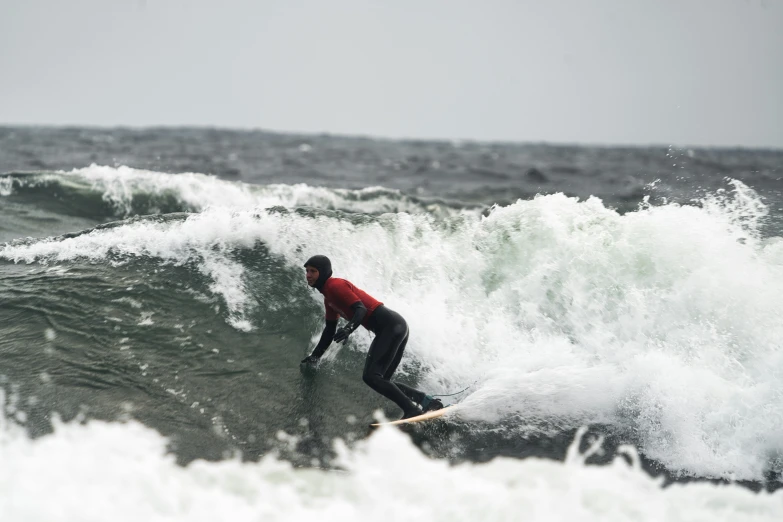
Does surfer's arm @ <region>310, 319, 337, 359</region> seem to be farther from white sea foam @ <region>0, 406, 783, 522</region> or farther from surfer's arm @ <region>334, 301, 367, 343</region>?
white sea foam @ <region>0, 406, 783, 522</region>

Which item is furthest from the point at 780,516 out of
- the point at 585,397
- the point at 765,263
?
the point at 765,263

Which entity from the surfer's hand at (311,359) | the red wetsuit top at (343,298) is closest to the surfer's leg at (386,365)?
the red wetsuit top at (343,298)

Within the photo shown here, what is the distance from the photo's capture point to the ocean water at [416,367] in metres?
4.89

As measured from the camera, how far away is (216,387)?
643 centimetres

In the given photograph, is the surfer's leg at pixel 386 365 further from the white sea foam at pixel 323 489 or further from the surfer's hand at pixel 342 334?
the white sea foam at pixel 323 489

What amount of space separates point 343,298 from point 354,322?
1.08ft

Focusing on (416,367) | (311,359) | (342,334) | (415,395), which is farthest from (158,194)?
(415,395)

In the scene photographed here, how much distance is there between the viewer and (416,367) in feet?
23.4

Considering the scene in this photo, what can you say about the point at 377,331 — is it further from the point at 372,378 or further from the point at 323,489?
the point at 323,489

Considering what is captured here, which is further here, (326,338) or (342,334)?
(326,338)

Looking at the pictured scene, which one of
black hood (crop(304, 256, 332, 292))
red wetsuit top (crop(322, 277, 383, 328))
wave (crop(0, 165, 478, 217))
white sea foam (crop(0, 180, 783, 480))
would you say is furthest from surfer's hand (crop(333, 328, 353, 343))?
wave (crop(0, 165, 478, 217))

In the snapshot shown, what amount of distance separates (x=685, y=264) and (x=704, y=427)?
255cm

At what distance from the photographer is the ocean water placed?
4895 mm

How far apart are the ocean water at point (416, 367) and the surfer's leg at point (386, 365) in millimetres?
290
